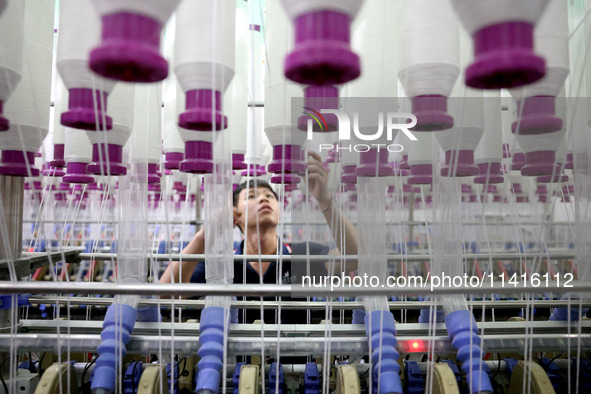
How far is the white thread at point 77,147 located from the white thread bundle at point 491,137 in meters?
0.89

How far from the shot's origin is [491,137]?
982 mm

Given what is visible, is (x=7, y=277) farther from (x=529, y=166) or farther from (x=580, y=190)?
(x=580, y=190)

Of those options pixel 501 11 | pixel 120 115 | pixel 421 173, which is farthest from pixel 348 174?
pixel 501 11

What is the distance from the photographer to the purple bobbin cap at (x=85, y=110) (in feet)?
2.02

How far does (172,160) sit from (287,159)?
41cm

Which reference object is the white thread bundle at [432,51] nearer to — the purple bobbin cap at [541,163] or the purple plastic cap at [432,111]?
the purple plastic cap at [432,111]

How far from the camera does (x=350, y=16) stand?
0.49 m

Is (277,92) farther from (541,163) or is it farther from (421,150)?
(541,163)

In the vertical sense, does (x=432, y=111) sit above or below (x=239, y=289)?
above

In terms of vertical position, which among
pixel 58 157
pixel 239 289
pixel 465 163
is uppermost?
pixel 58 157

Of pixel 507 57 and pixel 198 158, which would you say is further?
pixel 198 158

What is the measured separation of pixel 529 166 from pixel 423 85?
13.6 inches

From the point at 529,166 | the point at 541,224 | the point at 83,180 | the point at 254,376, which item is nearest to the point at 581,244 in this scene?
the point at 541,224

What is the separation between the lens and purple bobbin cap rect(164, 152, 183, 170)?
45.2 inches
